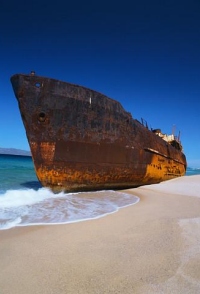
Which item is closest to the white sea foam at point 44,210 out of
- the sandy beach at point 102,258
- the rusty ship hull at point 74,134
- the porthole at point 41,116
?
the sandy beach at point 102,258

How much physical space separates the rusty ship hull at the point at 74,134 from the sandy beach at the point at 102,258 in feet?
9.37

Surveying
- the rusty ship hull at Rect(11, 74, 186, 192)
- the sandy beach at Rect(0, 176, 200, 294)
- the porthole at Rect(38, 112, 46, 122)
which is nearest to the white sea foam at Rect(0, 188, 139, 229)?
the sandy beach at Rect(0, 176, 200, 294)

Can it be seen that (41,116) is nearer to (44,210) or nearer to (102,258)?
(44,210)

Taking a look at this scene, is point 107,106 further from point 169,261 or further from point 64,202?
point 169,261

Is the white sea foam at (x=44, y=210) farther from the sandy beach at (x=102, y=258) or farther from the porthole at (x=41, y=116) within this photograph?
the porthole at (x=41, y=116)

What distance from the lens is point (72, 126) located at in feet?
19.5

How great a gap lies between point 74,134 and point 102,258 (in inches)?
167

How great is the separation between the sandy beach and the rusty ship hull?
2.86m

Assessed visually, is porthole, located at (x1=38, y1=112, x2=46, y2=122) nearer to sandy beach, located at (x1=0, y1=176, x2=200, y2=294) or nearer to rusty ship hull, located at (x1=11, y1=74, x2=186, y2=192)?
rusty ship hull, located at (x1=11, y1=74, x2=186, y2=192)

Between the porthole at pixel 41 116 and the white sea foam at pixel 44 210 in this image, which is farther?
the porthole at pixel 41 116

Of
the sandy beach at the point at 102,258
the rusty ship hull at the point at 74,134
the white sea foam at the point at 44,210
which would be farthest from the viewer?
the rusty ship hull at the point at 74,134

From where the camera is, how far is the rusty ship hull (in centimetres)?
566

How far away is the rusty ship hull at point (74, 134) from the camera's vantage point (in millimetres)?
5660

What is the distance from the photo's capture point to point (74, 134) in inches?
235
